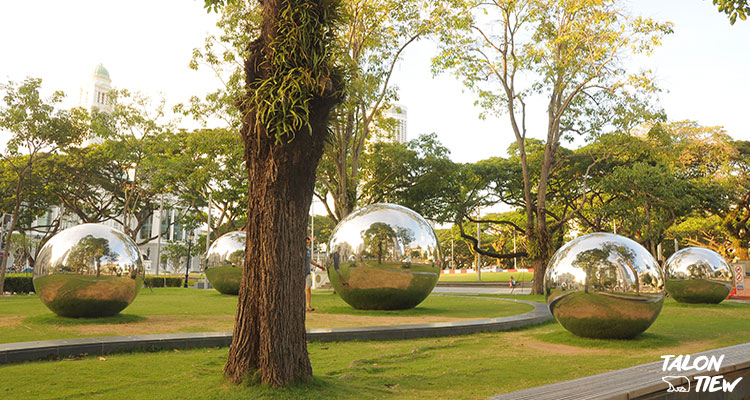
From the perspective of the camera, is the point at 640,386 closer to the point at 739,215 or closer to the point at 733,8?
the point at 733,8

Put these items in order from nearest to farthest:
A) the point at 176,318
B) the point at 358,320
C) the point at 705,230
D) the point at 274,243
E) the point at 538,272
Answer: the point at 274,243, the point at 176,318, the point at 358,320, the point at 538,272, the point at 705,230

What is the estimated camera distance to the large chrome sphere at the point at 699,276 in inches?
669

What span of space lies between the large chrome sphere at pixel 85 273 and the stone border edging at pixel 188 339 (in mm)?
2873

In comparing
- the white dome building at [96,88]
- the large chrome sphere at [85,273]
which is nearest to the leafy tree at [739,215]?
the large chrome sphere at [85,273]

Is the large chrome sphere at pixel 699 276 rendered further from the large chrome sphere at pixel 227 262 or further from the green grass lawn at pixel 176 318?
the large chrome sphere at pixel 227 262

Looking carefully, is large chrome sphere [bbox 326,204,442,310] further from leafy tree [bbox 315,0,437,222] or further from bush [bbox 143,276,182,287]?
bush [bbox 143,276,182,287]

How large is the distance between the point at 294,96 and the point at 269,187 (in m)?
1.00

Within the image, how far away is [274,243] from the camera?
5340 millimetres

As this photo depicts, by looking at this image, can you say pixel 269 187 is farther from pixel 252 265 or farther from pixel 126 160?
pixel 126 160

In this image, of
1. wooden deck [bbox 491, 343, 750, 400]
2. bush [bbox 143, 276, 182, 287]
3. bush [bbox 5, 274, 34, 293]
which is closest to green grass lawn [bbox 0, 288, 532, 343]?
wooden deck [bbox 491, 343, 750, 400]

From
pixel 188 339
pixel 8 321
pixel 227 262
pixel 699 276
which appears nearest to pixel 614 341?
pixel 188 339

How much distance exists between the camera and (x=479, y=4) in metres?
23.3

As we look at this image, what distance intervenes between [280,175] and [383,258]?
7.38m

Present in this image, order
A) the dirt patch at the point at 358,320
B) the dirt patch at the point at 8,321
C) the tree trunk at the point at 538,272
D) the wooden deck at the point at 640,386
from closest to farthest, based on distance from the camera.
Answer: the wooden deck at the point at 640,386, the dirt patch at the point at 8,321, the dirt patch at the point at 358,320, the tree trunk at the point at 538,272
